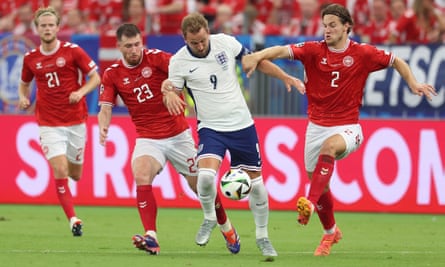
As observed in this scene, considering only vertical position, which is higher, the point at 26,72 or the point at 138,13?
the point at 138,13

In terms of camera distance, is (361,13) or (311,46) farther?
(361,13)

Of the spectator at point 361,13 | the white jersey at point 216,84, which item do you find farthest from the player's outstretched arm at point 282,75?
the spectator at point 361,13

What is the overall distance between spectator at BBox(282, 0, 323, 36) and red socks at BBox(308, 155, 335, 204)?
7.94 metres

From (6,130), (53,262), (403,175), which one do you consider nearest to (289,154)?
(403,175)

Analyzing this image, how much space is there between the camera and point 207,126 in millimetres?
11297

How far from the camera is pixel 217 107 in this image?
37.0 ft

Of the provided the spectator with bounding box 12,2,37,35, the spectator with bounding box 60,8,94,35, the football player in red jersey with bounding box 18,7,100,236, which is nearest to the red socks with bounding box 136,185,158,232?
the football player in red jersey with bounding box 18,7,100,236

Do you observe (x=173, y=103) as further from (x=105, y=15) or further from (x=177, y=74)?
(x=105, y=15)

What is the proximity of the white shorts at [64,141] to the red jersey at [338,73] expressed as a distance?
3.84m

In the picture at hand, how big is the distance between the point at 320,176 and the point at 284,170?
5994 mm

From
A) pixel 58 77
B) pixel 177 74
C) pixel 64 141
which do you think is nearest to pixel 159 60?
pixel 177 74

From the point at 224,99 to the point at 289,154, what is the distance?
5982 mm

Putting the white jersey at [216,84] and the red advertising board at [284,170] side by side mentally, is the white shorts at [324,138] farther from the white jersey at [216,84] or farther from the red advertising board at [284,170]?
the red advertising board at [284,170]

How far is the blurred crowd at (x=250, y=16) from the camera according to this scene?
18062 mm
